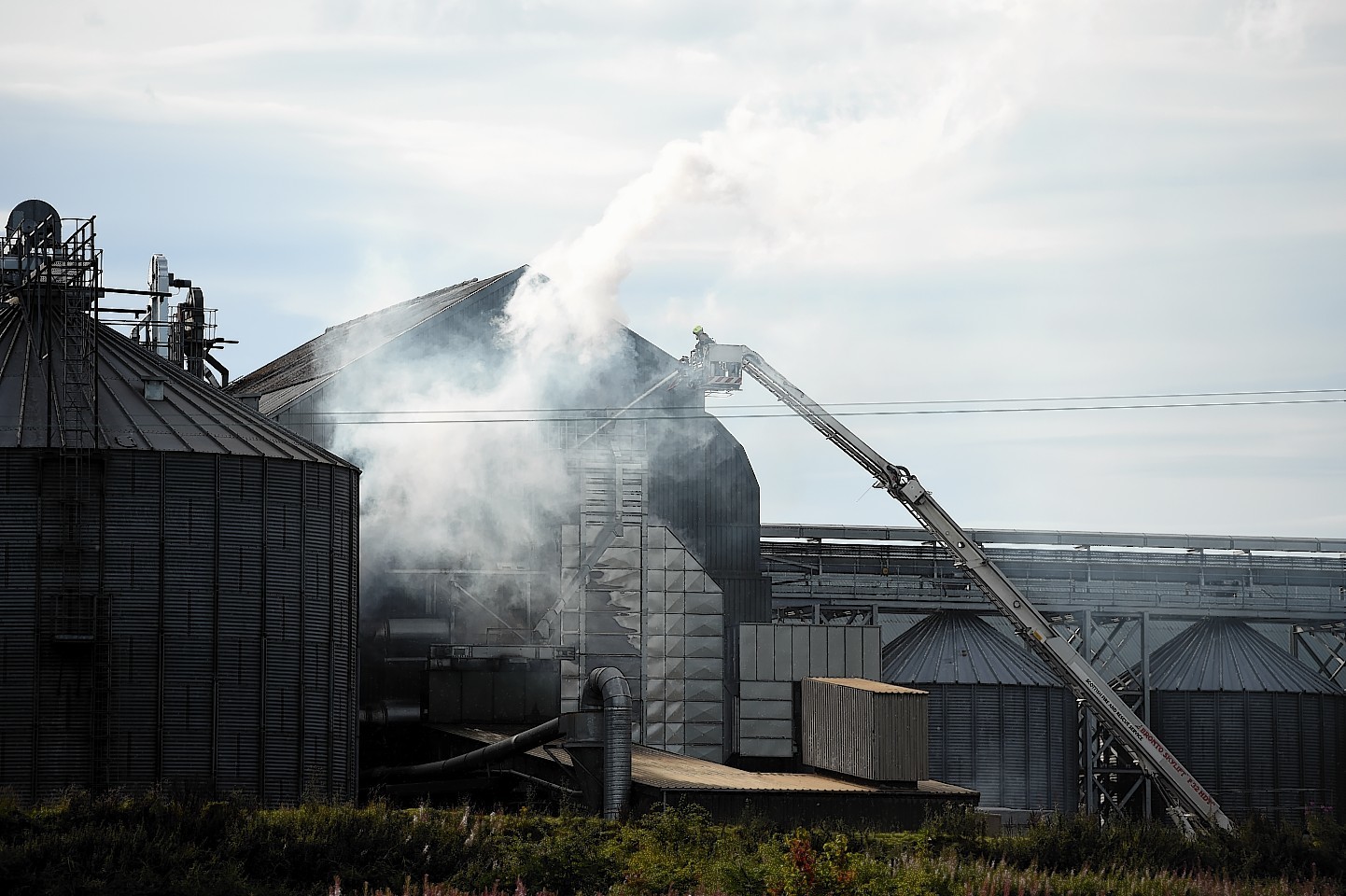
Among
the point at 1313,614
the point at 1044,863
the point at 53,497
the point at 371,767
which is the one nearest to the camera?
the point at 1044,863

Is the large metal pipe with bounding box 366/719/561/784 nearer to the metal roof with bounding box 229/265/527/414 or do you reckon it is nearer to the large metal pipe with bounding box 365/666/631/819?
the large metal pipe with bounding box 365/666/631/819

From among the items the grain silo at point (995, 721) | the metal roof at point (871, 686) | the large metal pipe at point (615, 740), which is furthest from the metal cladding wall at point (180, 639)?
the grain silo at point (995, 721)

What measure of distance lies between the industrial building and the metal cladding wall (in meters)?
0.07

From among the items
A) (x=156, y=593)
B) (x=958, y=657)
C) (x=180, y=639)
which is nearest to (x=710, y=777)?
(x=180, y=639)

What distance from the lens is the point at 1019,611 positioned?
56938 millimetres

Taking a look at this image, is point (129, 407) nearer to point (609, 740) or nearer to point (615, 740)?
point (609, 740)

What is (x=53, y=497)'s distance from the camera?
42.0 m

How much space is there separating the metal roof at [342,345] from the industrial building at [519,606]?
35 cm

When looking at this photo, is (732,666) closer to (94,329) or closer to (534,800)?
(534,800)

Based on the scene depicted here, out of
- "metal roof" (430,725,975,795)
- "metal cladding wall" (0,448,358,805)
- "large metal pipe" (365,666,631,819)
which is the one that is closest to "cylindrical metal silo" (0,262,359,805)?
"metal cladding wall" (0,448,358,805)

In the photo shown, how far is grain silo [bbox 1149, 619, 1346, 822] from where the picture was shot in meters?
64.2

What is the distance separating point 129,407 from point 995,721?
→ 32.3 meters

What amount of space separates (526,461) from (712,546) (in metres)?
7.43

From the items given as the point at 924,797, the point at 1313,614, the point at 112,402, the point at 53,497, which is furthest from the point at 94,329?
the point at 1313,614
